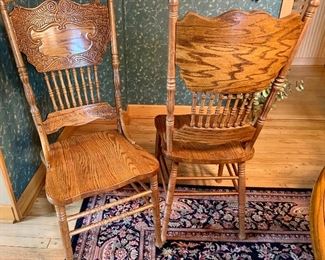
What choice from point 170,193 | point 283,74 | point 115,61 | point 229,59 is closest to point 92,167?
point 170,193

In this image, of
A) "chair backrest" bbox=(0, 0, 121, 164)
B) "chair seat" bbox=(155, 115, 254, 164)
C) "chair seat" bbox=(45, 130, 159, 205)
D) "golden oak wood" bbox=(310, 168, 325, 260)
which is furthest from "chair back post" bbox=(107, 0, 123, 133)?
"golden oak wood" bbox=(310, 168, 325, 260)

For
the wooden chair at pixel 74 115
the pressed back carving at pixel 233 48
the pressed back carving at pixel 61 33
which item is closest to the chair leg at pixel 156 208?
the wooden chair at pixel 74 115

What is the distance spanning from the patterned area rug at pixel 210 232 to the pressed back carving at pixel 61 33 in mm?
820

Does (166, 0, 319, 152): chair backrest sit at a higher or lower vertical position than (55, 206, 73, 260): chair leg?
higher

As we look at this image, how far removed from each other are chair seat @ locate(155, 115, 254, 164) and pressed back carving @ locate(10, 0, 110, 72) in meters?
0.51

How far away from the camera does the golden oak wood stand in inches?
21.7

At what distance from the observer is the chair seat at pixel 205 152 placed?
1.33m

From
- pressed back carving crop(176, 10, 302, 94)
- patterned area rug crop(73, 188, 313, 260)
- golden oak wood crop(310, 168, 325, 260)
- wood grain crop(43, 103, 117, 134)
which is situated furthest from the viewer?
patterned area rug crop(73, 188, 313, 260)

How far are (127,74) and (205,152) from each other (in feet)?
3.83

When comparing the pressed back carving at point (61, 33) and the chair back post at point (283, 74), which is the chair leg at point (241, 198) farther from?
the pressed back carving at point (61, 33)

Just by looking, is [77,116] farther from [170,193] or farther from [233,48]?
[233,48]

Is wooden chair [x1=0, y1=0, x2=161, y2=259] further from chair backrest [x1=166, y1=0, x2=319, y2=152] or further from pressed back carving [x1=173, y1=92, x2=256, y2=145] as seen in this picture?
chair backrest [x1=166, y1=0, x2=319, y2=152]

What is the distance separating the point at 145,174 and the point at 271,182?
3.34 feet

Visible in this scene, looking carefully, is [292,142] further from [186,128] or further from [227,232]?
[186,128]
